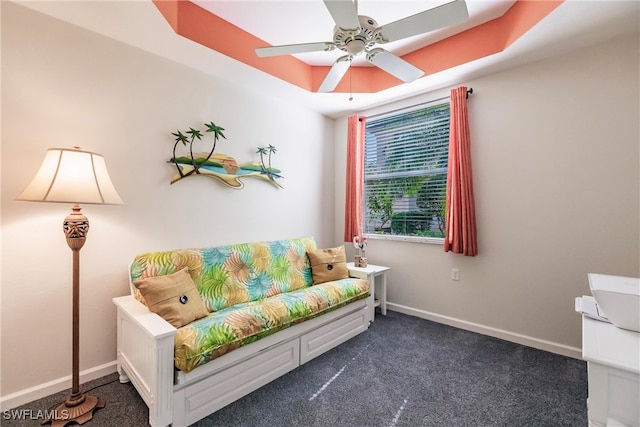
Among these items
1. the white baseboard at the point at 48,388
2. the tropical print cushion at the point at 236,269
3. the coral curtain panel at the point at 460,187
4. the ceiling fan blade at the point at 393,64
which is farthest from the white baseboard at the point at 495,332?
the white baseboard at the point at 48,388

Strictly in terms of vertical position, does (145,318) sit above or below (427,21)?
below

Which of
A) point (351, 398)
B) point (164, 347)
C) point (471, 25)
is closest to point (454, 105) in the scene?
point (471, 25)

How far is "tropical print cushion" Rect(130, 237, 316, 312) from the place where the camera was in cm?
202

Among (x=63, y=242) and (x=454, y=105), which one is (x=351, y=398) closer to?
(x=63, y=242)

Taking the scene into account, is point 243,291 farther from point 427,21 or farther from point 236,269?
point 427,21

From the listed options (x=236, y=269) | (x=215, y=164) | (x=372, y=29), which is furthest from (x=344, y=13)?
(x=236, y=269)

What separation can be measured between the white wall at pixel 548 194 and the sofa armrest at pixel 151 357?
257cm

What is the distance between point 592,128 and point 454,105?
1078 millimetres

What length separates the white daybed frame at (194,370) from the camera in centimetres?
142

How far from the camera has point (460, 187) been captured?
2.71 metres

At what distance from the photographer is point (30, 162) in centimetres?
174

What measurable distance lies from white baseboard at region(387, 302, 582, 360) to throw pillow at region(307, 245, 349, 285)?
3.12 feet

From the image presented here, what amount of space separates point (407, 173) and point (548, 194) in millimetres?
1318

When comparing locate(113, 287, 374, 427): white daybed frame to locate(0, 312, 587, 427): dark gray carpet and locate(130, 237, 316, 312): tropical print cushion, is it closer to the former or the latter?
locate(0, 312, 587, 427): dark gray carpet
